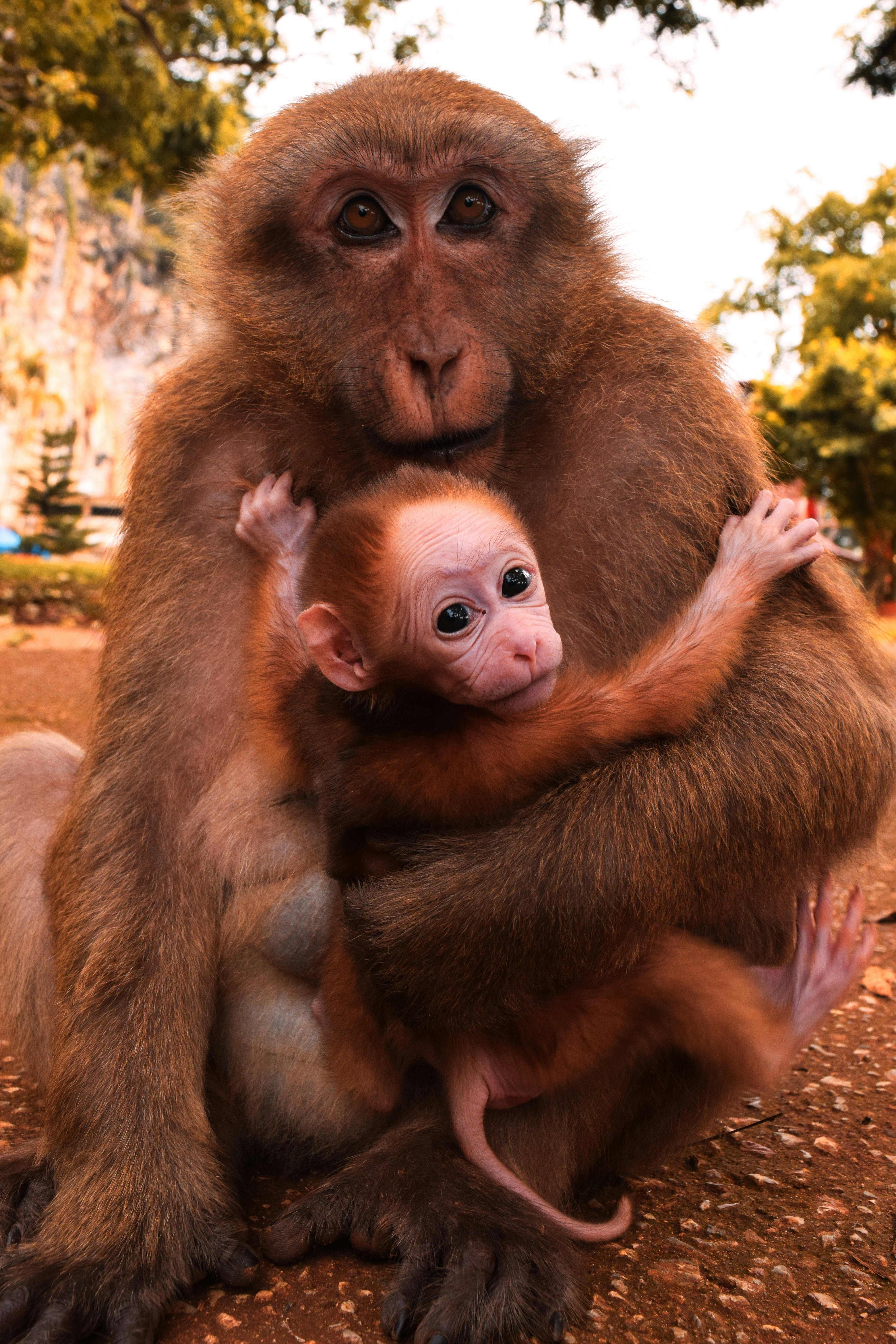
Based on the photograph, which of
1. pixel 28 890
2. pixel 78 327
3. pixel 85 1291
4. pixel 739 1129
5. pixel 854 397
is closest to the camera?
pixel 85 1291

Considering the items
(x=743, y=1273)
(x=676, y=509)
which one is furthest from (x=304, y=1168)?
(x=676, y=509)

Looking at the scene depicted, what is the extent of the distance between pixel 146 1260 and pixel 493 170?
192cm

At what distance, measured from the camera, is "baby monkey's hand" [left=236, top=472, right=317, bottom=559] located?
2.15 meters

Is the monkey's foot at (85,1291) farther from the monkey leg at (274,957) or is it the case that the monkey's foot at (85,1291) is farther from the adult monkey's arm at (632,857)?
the adult monkey's arm at (632,857)

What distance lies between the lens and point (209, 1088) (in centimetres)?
224

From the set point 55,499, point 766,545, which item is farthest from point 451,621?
point 55,499

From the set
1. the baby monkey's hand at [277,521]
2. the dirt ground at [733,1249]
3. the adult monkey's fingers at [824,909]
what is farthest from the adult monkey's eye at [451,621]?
the dirt ground at [733,1249]

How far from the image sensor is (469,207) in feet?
6.72

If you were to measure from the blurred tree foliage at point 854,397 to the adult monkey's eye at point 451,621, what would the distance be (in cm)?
2049

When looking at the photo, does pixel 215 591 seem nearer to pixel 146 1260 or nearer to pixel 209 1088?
pixel 209 1088

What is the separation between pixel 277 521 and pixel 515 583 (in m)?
0.52

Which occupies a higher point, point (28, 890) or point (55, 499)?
point (55, 499)

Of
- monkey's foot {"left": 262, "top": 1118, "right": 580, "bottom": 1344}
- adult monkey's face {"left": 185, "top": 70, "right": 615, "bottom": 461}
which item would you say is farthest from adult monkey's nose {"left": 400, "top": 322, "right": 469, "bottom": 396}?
monkey's foot {"left": 262, "top": 1118, "right": 580, "bottom": 1344}

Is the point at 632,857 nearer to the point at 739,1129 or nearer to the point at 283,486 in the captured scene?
the point at 283,486
